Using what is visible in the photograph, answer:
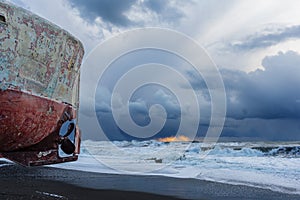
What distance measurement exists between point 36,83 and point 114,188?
13.8 ft

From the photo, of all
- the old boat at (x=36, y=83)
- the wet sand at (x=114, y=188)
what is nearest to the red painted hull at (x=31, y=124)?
the old boat at (x=36, y=83)

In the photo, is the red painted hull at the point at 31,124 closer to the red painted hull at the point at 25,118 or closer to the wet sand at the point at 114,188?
the red painted hull at the point at 25,118

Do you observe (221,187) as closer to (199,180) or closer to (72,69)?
(199,180)

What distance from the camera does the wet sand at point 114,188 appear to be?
5.53 metres

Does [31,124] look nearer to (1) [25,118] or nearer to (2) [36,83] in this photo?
(1) [25,118]

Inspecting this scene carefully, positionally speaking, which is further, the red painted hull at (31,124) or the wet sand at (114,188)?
the wet sand at (114,188)

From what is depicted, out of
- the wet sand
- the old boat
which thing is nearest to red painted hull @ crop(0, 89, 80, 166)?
the old boat

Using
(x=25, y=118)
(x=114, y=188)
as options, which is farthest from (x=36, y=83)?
(x=114, y=188)

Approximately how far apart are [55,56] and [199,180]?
5.87m

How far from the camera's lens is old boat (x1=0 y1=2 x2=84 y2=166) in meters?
2.29

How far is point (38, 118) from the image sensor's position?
2521 millimetres

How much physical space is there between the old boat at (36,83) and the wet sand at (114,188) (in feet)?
8.74

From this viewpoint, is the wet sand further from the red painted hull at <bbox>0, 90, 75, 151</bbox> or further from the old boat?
the red painted hull at <bbox>0, 90, 75, 151</bbox>

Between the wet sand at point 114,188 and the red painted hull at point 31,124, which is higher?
the red painted hull at point 31,124
